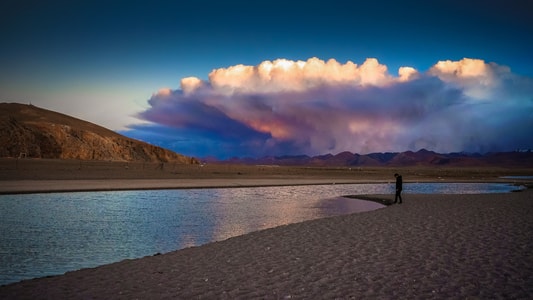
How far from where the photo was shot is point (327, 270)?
9.73m

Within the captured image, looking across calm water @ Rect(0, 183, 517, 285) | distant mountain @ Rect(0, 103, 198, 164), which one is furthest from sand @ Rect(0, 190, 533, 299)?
distant mountain @ Rect(0, 103, 198, 164)

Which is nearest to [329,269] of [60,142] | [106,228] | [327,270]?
[327,270]

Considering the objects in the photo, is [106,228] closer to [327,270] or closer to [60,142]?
[327,270]

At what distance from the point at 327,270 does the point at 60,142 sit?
110506mm

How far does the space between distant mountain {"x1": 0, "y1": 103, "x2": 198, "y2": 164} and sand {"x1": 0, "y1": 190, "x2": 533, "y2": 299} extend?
95.4 meters

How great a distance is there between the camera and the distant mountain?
9688 cm

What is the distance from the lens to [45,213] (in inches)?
861

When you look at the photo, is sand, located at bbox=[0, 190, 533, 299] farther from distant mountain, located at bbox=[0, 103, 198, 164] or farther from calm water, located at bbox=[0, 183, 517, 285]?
distant mountain, located at bbox=[0, 103, 198, 164]

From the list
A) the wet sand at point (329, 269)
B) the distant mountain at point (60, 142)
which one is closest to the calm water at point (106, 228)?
the wet sand at point (329, 269)

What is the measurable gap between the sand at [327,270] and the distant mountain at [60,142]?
313 feet

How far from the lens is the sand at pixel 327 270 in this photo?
807 centimetres

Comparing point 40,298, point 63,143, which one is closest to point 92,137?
point 63,143

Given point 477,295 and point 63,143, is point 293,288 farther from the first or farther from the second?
point 63,143

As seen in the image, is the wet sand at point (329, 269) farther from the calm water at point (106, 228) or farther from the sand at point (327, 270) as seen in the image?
the calm water at point (106, 228)
